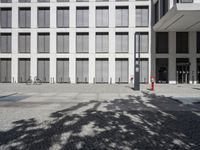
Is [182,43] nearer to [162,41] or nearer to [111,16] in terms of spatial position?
[162,41]

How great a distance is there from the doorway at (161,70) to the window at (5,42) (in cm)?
2395

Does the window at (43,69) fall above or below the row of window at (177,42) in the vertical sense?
below

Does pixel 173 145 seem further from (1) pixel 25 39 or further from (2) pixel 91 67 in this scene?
(1) pixel 25 39

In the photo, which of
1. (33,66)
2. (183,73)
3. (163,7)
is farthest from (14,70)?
(183,73)

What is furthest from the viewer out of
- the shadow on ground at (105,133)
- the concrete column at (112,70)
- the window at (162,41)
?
the window at (162,41)

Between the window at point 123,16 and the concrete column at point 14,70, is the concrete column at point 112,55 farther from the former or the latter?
the concrete column at point 14,70

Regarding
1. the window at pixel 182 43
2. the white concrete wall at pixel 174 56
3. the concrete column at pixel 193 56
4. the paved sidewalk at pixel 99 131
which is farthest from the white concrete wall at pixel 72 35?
the paved sidewalk at pixel 99 131

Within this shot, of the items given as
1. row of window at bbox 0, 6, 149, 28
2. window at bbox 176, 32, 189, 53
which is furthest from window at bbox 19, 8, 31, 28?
window at bbox 176, 32, 189, 53

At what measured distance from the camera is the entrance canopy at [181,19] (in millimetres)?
16328

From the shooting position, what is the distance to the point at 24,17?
87.6 feet

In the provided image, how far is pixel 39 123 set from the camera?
5832mm

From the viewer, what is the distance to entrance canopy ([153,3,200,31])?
16328 millimetres

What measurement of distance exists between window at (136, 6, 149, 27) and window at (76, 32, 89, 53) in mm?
8314

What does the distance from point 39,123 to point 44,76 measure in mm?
21535
